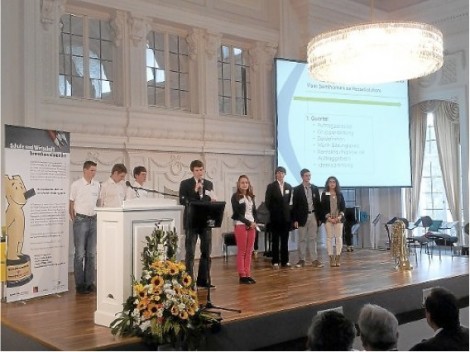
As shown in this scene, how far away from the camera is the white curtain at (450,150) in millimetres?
9594

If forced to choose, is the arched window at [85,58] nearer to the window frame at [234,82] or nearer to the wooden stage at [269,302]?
the window frame at [234,82]

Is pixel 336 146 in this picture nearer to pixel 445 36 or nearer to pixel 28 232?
pixel 445 36

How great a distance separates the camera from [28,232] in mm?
5145

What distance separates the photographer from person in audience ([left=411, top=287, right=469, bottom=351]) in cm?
279

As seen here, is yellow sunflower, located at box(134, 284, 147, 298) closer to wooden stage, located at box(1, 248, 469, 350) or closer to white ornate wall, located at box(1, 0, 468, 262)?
wooden stage, located at box(1, 248, 469, 350)

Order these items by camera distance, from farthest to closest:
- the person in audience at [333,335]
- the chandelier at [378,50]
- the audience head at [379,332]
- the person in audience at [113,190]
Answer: the person in audience at [113,190], the chandelier at [378,50], the audience head at [379,332], the person in audience at [333,335]

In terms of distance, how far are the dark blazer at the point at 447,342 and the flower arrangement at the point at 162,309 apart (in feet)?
5.10

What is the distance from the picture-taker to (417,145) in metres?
10.2

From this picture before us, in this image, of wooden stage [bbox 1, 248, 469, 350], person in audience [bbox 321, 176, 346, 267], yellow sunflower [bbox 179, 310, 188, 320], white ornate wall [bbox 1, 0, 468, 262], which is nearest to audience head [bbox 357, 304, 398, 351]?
yellow sunflower [bbox 179, 310, 188, 320]

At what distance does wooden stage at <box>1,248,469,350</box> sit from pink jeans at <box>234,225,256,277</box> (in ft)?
0.61

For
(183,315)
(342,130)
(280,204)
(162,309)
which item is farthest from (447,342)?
(342,130)

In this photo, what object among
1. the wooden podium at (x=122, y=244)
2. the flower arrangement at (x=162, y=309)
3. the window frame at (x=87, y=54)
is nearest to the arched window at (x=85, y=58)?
the window frame at (x=87, y=54)

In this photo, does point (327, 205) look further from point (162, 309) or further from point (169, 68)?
point (162, 309)

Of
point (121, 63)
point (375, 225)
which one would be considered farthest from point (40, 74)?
point (375, 225)
